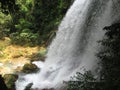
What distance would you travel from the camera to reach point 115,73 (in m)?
6.52

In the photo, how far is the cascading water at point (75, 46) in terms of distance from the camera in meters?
12.0

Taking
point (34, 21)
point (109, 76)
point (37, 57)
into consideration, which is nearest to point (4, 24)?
point (34, 21)

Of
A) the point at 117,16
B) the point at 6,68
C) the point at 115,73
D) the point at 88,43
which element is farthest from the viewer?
the point at 6,68

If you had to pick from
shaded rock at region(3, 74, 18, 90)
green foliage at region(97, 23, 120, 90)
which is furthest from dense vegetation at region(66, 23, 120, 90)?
shaded rock at region(3, 74, 18, 90)

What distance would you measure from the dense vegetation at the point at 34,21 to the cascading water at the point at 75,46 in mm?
2771

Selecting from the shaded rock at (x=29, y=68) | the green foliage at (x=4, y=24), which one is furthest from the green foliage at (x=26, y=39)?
the shaded rock at (x=29, y=68)

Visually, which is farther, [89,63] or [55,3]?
[55,3]

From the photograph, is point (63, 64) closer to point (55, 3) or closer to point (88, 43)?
point (88, 43)

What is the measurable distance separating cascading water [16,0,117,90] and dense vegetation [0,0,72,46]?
9.09 feet

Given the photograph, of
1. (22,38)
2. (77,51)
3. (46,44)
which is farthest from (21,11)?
(77,51)

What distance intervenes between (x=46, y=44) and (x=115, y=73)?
38.0 feet

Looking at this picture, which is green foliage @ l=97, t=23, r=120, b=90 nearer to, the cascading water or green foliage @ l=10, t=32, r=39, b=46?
the cascading water

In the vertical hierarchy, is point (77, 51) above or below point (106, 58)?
above

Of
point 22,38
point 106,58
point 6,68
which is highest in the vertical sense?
point 22,38
